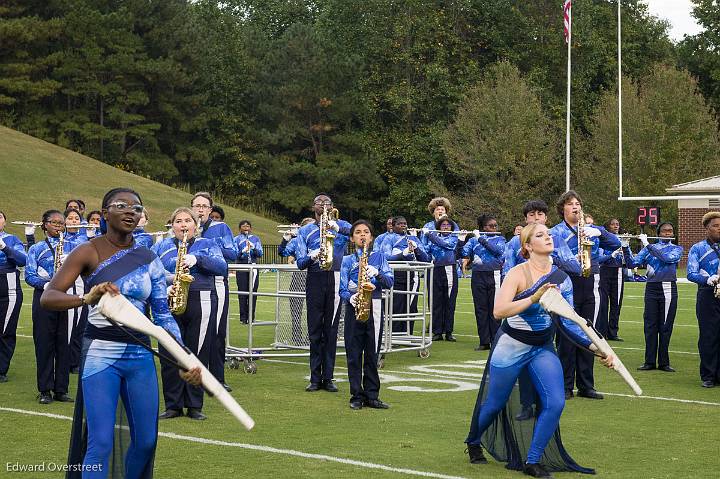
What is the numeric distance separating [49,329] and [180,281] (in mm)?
2139

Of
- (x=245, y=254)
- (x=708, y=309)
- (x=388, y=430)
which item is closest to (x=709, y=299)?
(x=708, y=309)

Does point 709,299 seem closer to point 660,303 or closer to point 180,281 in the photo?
point 660,303

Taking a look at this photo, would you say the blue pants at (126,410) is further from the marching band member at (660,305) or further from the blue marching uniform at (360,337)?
the marching band member at (660,305)

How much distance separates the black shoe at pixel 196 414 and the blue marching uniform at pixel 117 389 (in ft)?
13.2

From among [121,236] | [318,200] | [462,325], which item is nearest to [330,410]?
[318,200]

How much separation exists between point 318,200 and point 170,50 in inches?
1945

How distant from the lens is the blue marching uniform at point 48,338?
11516 millimetres

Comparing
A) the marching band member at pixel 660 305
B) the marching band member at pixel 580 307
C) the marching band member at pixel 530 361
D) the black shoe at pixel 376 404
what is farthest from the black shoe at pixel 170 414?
Result: the marching band member at pixel 660 305

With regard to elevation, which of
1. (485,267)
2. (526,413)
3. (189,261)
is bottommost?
(526,413)

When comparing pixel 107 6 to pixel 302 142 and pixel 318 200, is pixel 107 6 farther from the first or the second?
pixel 318 200

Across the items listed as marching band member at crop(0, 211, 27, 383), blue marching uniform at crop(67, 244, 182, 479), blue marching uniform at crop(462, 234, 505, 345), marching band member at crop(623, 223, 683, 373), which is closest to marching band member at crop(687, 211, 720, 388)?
marching band member at crop(623, 223, 683, 373)

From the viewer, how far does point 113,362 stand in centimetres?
628

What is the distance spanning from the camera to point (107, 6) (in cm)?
6038

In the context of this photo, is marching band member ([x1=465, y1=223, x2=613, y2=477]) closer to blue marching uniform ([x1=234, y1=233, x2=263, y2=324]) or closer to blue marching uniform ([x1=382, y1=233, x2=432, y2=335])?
blue marching uniform ([x1=382, y1=233, x2=432, y2=335])
